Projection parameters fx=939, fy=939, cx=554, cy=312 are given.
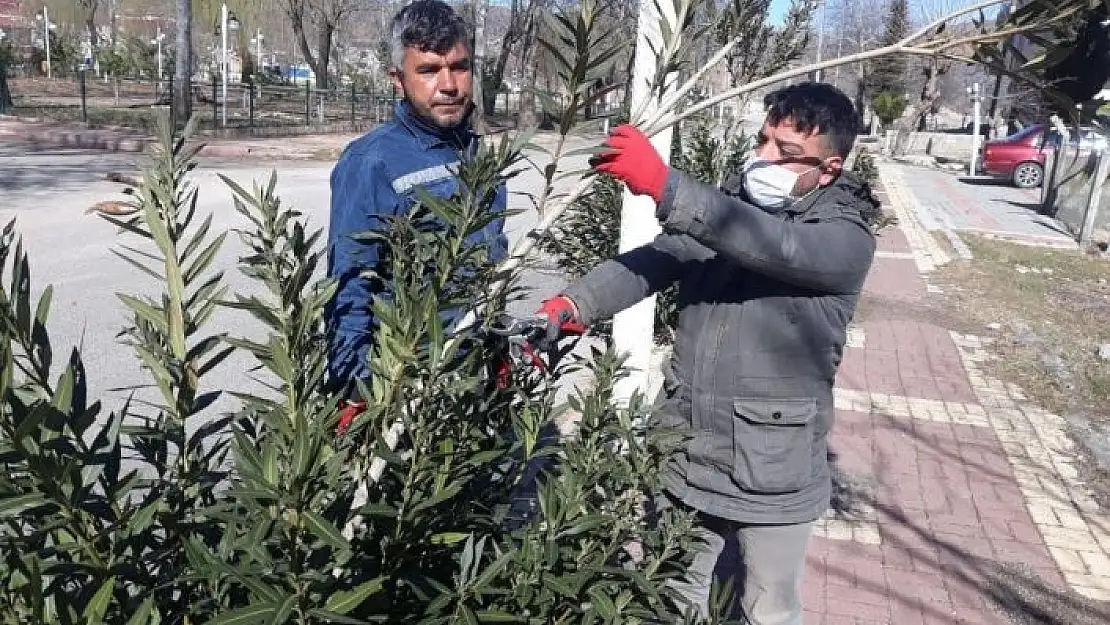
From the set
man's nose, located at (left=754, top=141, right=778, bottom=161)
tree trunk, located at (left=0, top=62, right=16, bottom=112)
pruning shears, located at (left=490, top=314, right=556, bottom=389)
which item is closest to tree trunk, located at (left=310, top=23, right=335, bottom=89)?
tree trunk, located at (left=0, top=62, right=16, bottom=112)

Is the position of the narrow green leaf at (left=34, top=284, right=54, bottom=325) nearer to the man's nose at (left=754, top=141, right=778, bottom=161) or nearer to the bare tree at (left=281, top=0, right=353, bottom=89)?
the man's nose at (left=754, top=141, right=778, bottom=161)

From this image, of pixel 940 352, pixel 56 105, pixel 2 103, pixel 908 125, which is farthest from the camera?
pixel 908 125

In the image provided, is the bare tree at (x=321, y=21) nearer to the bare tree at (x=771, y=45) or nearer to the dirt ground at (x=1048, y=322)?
the dirt ground at (x=1048, y=322)

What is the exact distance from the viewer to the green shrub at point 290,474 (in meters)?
1.19

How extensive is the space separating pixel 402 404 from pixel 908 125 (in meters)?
39.5

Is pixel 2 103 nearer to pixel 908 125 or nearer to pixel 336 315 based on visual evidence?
pixel 336 315

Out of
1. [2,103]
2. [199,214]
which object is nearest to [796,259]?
[199,214]

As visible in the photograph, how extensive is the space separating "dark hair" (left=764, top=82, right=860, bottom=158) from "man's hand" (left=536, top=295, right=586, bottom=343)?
2.61 ft

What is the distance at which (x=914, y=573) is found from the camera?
14.3 ft

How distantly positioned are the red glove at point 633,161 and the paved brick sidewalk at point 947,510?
2.63 m

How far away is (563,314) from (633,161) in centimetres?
72

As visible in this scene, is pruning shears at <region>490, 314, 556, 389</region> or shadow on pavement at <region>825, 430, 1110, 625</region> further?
shadow on pavement at <region>825, 430, 1110, 625</region>

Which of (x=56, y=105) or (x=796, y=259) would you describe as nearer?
(x=796, y=259)

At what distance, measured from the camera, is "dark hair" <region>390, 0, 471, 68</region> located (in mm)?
2238
